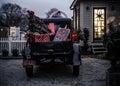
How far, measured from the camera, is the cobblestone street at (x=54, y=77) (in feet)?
35.4

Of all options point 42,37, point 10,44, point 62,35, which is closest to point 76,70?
point 62,35

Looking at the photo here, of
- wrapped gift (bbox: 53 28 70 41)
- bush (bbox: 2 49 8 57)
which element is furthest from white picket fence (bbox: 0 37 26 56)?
wrapped gift (bbox: 53 28 70 41)

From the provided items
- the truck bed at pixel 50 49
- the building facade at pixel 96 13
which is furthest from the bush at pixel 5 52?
the truck bed at pixel 50 49

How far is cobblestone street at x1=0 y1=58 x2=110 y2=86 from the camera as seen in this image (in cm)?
1078

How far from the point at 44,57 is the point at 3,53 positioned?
8235mm

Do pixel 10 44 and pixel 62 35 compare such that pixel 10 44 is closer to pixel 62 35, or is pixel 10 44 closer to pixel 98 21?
pixel 98 21

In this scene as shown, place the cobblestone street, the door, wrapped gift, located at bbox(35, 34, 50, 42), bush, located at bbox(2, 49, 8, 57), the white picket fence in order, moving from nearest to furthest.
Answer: the cobblestone street → wrapped gift, located at bbox(35, 34, 50, 42) → bush, located at bbox(2, 49, 8, 57) → the white picket fence → the door

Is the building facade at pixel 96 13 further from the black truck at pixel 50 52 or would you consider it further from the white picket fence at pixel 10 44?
the black truck at pixel 50 52

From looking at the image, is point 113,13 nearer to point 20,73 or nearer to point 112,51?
point 20,73

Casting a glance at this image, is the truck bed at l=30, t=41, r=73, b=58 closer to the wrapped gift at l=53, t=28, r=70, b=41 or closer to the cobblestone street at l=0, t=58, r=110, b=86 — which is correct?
the wrapped gift at l=53, t=28, r=70, b=41

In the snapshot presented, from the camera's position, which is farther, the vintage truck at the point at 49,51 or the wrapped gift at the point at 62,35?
the wrapped gift at the point at 62,35

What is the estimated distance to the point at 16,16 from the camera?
39438 millimetres

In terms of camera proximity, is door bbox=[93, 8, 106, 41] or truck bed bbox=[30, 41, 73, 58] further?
door bbox=[93, 8, 106, 41]

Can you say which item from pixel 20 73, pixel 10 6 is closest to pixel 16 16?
pixel 10 6
